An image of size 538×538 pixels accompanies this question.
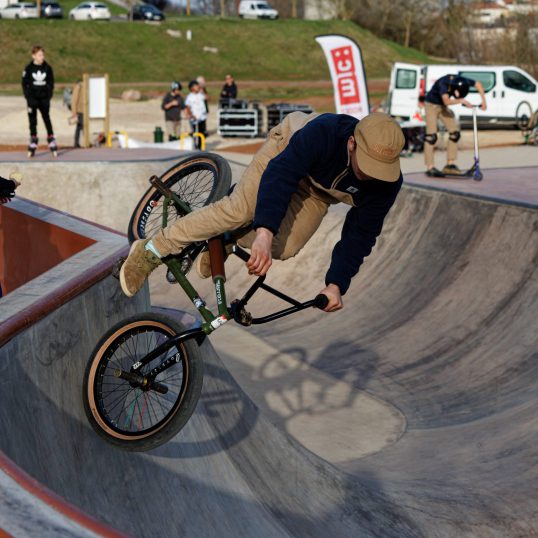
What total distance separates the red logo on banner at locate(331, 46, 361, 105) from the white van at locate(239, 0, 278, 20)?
58.4 m

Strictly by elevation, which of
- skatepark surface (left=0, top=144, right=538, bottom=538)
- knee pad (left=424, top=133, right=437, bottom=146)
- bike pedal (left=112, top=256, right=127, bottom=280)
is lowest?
skatepark surface (left=0, top=144, right=538, bottom=538)

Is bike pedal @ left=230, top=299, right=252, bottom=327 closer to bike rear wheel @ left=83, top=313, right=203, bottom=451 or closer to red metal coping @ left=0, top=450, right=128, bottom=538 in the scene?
bike rear wheel @ left=83, top=313, right=203, bottom=451

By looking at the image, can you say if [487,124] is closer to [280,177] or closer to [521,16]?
[521,16]

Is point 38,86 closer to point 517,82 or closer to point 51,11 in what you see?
point 517,82

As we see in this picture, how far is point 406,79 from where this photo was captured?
31.5 metres

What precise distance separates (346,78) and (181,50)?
43.9 metres

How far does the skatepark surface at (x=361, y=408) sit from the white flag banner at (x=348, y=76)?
7795 mm

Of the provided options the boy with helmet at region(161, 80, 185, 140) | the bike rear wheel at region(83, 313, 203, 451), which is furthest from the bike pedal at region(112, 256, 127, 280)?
the boy with helmet at region(161, 80, 185, 140)

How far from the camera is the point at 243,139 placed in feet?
103

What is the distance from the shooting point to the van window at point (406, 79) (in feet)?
103

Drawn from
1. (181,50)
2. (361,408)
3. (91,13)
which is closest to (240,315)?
(361,408)

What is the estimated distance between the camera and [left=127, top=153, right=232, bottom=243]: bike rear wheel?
22.4 ft

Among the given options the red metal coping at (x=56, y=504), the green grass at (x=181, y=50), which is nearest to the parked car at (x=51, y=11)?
the green grass at (x=181, y=50)

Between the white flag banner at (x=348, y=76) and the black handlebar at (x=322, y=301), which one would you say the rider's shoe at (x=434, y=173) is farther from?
the black handlebar at (x=322, y=301)
